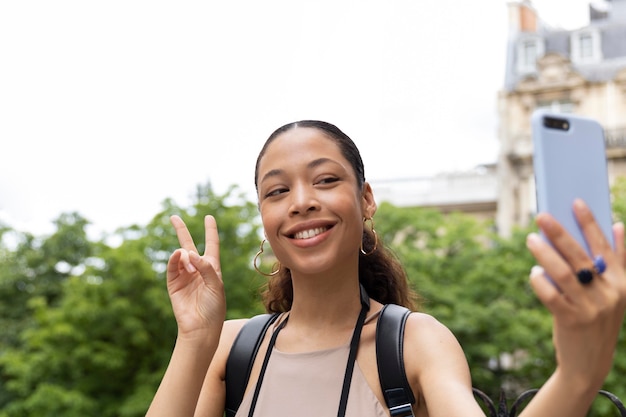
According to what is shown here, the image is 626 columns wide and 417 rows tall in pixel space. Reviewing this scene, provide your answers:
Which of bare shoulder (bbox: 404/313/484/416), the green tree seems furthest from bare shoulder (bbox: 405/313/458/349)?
the green tree

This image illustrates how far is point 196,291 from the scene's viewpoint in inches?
80.1

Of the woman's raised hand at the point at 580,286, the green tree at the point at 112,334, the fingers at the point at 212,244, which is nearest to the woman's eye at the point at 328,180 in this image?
the fingers at the point at 212,244

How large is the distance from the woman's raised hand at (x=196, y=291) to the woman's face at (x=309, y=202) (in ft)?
0.58

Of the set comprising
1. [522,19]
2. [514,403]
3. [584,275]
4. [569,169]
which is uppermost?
[522,19]

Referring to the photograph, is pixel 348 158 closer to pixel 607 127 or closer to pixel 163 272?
pixel 163 272

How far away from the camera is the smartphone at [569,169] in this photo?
1.20m

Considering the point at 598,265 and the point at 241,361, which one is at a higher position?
the point at 598,265

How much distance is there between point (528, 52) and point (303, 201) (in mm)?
24637

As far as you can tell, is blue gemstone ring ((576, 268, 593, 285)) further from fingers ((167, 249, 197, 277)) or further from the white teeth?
fingers ((167, 249, 197, 277))

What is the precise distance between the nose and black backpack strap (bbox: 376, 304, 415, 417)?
1.11ft

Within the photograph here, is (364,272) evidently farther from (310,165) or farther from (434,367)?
(434,367)

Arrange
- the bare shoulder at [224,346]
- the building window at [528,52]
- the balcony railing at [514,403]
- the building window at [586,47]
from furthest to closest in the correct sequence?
the building window at [528,52], the building window at [586,47], the balcony railing at [514,403], the bare shoulder at [224,346]

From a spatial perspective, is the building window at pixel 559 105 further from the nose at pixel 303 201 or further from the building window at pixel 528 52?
the nose at pixel 303 201

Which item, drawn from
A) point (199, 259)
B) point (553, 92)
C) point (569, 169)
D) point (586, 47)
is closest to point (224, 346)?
point (199, 259)
